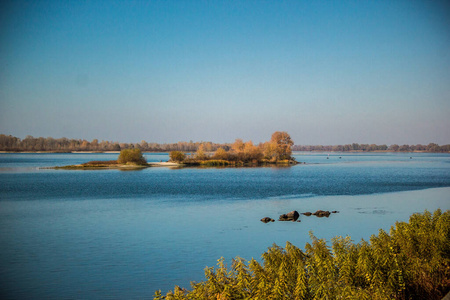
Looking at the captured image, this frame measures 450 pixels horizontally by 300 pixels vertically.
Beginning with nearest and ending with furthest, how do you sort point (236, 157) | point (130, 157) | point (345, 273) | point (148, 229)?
1. point (345, 273)
2. point (148, 229)
3. point (130, 157)
4. point (236, 157)

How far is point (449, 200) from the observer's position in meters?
38.5

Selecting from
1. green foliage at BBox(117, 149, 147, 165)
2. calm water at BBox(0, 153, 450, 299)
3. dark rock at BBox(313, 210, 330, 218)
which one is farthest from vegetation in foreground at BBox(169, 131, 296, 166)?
dark rock at BBox(313, 210, 330, 218)

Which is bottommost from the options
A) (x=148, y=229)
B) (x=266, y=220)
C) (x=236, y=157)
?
(x=148, y=229)

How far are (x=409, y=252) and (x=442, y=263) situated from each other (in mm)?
1317

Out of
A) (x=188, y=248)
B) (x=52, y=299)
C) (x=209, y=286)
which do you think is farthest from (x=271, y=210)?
(x=209, y=286)

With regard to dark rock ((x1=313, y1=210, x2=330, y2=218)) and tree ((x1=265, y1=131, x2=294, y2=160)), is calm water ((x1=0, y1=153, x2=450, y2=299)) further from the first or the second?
tree ((x1=265, y1=131, x2=294, y2=160))

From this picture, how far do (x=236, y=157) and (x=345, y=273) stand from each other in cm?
10888

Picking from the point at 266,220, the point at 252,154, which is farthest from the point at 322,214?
the point at 252,154

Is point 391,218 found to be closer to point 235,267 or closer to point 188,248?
point 188,248

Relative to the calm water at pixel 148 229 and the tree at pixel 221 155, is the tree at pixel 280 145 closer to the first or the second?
the tree at pixel 221 155

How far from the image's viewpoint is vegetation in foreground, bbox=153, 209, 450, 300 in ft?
30.6

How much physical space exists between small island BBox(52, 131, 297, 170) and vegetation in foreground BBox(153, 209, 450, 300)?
92010 millimetres

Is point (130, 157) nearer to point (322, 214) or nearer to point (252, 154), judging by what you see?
point (252, 154)

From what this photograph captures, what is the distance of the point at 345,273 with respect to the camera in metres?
10.9
